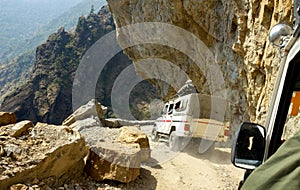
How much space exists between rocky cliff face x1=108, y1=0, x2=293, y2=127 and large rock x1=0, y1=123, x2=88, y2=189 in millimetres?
5580

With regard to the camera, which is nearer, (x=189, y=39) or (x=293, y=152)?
(x=293, y=152)

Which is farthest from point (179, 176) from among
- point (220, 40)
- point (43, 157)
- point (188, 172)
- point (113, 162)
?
point (220, 40)

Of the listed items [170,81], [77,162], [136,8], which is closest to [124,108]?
[170,81]

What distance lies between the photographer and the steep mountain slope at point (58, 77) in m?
48.4

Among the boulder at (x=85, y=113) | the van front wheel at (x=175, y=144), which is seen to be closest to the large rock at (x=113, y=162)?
the van front wheel at (x=175, y=144)

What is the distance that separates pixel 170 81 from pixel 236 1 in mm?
14062

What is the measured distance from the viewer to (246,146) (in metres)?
1.82

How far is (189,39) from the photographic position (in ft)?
56.8

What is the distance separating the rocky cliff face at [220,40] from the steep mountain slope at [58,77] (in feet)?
76.4

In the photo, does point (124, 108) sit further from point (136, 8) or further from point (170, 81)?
point (136, 8)

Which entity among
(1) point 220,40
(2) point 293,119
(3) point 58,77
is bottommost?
(2) point 293,119

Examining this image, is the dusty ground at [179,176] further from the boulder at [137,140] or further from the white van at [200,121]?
the white van at [200,121]

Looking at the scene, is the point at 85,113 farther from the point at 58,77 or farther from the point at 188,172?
the point at 58,77

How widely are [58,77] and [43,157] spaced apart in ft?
163
